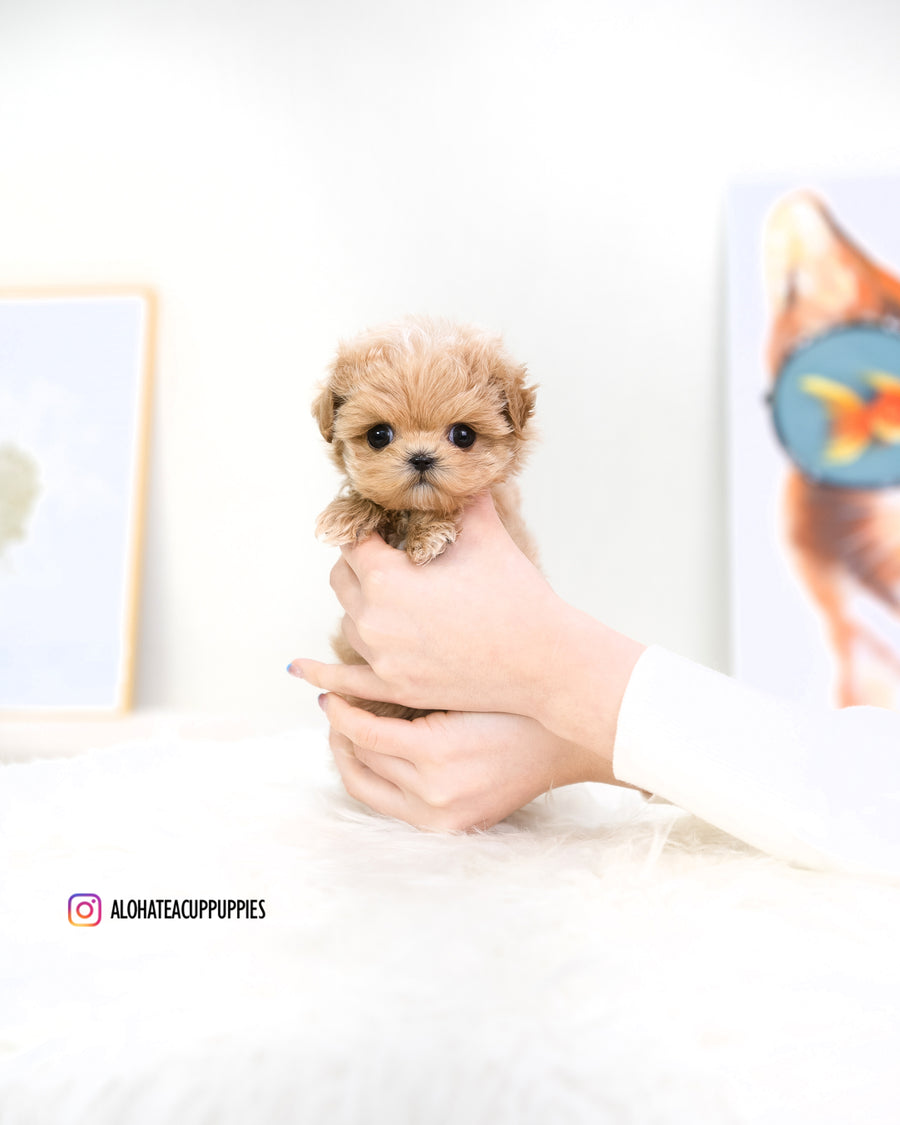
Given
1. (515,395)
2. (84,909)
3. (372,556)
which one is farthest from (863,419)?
(84,909)

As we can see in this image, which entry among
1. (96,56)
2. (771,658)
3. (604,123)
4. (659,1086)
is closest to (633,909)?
(659,1086)

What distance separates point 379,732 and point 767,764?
1.58ft

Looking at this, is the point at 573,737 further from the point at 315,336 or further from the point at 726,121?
the point at 726,121

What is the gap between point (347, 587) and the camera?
1.16 metres

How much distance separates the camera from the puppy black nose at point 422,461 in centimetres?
106

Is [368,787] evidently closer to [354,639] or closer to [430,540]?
[354,639]

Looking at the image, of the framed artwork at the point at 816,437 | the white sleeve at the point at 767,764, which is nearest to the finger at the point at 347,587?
the white sleeve at the point at 767,764

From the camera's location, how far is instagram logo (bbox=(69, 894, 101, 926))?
75 centimetres

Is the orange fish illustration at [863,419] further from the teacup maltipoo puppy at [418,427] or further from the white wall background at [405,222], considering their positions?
the teacup maltipoo puppy at [418,427]

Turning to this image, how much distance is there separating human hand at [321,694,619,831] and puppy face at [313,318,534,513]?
0.30 m

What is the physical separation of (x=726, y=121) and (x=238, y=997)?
2.90 meters

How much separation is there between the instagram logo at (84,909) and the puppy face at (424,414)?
0.59 m

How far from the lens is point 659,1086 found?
0.57 meters

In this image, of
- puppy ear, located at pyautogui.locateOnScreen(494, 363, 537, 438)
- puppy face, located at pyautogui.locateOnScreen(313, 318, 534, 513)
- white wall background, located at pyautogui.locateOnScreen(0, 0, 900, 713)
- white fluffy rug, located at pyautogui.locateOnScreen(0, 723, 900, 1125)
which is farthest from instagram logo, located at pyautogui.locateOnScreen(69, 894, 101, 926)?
white wall background, located at pyautogui.locateOnScreen(0, 0, 900, 713)
